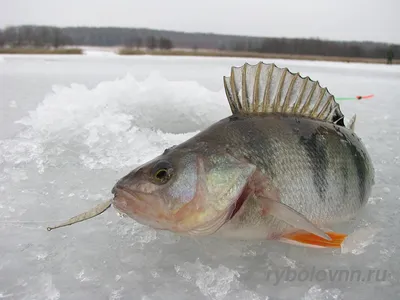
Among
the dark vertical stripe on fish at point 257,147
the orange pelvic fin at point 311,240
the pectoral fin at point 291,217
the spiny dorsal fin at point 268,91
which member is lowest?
the orange pelvic fin at point 311,240

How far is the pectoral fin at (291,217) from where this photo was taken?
1.78 meters

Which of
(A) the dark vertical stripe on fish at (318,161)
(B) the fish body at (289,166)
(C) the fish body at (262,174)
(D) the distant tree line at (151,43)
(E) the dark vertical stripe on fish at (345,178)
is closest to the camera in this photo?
(C) the fish body at (262,174)

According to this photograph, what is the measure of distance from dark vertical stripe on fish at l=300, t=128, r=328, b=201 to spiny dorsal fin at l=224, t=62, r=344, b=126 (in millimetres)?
285

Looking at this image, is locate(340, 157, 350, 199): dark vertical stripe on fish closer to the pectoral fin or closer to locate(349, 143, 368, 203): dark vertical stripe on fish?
locate(349, 143, 368, 203): dark vertical stripe on fish

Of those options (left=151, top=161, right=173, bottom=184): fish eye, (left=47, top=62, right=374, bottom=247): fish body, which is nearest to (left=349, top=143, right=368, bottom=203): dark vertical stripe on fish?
(left=47, top=62, right=374, bottom=247): fish body

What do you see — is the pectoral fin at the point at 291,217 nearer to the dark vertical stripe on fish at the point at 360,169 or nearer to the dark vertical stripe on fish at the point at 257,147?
the dark vertical stripe on fish at the point at 257,147

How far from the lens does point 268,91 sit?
7.65 ft

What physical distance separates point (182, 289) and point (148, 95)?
3787 mm

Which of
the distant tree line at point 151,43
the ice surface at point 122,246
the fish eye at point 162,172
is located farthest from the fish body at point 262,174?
the distant tree line at point 151,43

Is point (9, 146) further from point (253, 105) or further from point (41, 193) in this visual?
point (253, 105)

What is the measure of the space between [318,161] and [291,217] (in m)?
0.46

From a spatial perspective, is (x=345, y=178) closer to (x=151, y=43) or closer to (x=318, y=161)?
(x=318, y=161)

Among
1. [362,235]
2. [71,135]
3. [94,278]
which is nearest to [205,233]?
[94,278]

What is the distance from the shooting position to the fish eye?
1729 mm
